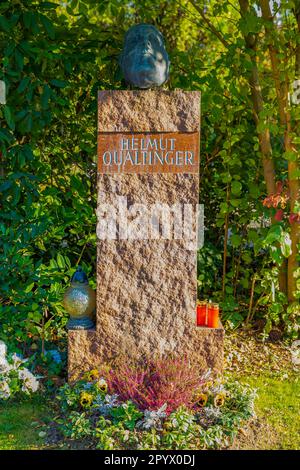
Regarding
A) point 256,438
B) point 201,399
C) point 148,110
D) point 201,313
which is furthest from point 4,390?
point 148,110

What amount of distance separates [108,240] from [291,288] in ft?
5.56

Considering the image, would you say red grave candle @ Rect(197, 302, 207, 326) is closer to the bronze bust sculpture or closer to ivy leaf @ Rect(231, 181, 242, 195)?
ivy leaf @ Rect(231, 181, 242, 195)

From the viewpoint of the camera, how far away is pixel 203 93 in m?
4.44

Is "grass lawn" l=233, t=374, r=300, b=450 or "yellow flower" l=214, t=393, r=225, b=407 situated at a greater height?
"yellow flower" l=214, t=393, r=225, b=407

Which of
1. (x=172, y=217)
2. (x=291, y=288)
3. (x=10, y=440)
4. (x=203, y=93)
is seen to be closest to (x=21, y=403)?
(x=10, y=440)

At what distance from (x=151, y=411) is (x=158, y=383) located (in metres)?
0.25

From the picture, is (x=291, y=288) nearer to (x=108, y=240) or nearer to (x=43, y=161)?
(x=108, y=240)

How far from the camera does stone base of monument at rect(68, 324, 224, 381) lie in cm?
343

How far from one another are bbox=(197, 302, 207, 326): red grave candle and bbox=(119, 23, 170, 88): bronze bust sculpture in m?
1.29

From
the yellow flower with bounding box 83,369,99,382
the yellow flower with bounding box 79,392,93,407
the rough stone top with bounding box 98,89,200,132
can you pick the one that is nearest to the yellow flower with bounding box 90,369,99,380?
the yellow flower with bounding box 83,369,99,382

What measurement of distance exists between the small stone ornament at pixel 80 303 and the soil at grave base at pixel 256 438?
105cm

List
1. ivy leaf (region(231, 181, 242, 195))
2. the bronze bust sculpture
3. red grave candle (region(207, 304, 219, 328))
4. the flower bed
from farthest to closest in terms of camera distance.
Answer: ivy leaf (region(231, 181, 242, 195)) < red grave candle (region(207, 304, 219, 328)) < the bronze bust sculpture < the flower bed

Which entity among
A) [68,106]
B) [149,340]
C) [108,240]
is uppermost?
[68,106]

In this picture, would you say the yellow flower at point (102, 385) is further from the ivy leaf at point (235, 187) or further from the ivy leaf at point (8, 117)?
the ivy leaf at point (235, 187)
